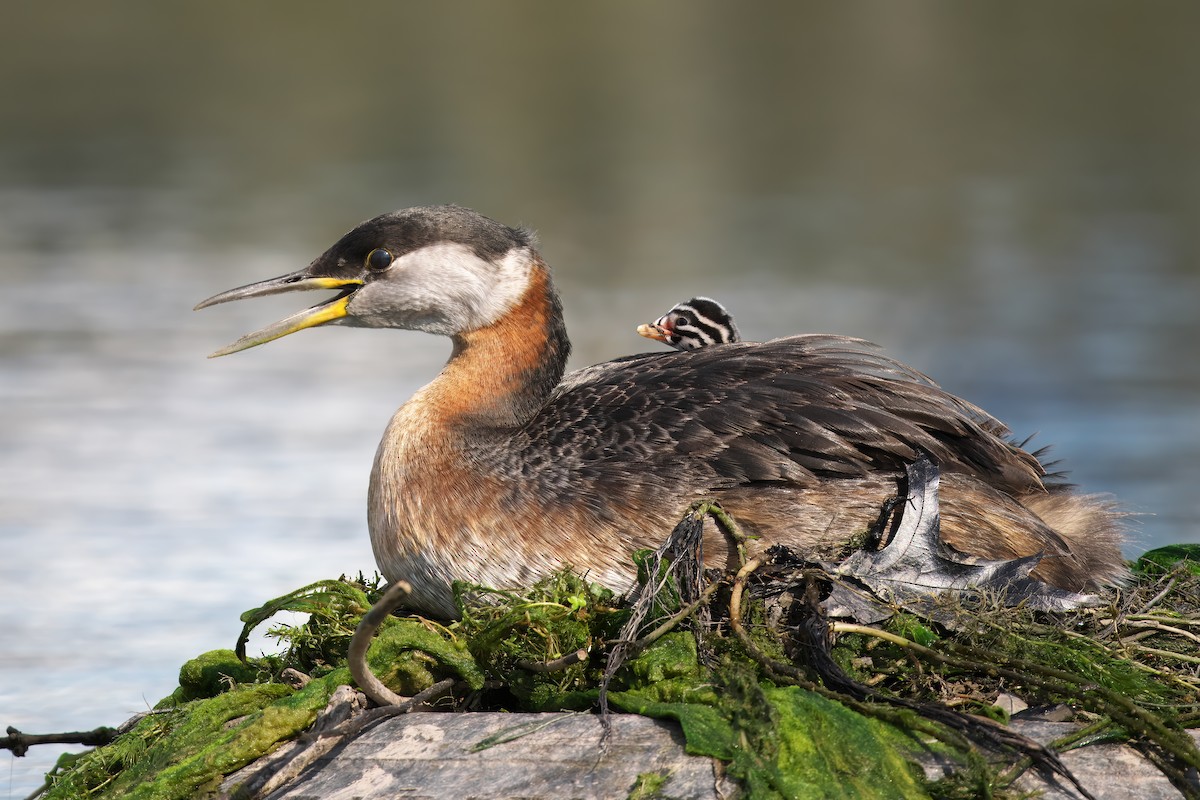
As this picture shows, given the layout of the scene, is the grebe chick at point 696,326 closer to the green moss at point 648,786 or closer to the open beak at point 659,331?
the open beak at point 659,331

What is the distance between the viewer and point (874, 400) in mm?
5949

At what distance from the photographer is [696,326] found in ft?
24.7

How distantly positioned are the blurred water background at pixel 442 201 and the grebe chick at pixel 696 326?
86.7 inches

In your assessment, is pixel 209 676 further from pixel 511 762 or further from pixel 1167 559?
pixel 1167 559

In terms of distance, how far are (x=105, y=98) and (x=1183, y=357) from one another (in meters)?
21.0

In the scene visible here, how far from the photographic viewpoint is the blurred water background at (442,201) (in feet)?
32.8

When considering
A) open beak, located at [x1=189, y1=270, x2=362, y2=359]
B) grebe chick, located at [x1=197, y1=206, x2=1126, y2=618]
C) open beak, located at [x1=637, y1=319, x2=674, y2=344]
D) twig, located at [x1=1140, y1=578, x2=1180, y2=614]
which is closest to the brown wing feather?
grebe chick, located at [x1=197, y1=206, x2=1126, y2=618]

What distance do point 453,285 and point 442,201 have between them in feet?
40.0

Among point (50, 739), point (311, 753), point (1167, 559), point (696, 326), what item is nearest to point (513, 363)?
point (696, 326)

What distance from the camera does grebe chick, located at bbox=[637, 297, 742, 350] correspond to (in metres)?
7.46

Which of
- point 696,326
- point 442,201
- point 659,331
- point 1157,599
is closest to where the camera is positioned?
point 1157,599

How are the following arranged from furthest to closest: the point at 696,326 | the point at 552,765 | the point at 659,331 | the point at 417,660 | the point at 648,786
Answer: the point at 659,331
the point at 696,326
the point at 417,660
the point at 552,765
the point at 648,786

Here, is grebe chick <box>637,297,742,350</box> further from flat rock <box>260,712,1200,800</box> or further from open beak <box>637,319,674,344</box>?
flat rock <box>260,712,1200,800</box>

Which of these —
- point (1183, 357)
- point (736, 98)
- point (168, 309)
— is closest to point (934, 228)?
point (1183, 357)
